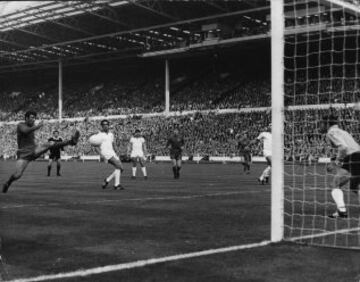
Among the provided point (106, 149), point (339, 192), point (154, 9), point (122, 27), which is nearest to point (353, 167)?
point (339, 192)

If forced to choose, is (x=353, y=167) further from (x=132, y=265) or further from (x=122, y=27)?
(x=122, y=27)

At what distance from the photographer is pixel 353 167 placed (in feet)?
32.6

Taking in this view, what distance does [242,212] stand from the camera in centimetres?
1081

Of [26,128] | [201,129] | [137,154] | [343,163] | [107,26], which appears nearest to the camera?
[343,163]

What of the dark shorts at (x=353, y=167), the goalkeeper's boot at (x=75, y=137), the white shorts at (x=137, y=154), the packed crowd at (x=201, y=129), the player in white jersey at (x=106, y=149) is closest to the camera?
the dark shorts at (x=353, y=167)

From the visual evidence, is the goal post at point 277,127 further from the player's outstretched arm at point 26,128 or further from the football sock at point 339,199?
the player's outstretched arm at point 26,128

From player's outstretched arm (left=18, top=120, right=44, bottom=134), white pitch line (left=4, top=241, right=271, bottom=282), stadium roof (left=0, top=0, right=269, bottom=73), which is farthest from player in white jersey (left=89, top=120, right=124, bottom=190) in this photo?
stadium roof (left=0, top=0, right=269, bottom=73)

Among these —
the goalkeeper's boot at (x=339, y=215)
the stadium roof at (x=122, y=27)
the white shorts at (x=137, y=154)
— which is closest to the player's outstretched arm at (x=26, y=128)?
the goalkeeper's boot at (x=339, y=215)

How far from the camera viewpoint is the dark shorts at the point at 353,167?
979 cm

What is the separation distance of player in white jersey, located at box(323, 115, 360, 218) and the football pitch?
1.21 metres

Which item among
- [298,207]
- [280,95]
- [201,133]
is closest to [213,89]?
[201,133]

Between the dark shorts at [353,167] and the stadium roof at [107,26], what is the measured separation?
30153mm

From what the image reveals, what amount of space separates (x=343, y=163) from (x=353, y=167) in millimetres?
262

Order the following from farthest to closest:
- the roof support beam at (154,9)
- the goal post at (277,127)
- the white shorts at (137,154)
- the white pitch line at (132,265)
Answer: the roof support beam at (154,9) → the white shorts at (137,154) → the goal post at (277,127) → the white pitch line at (132,265)
